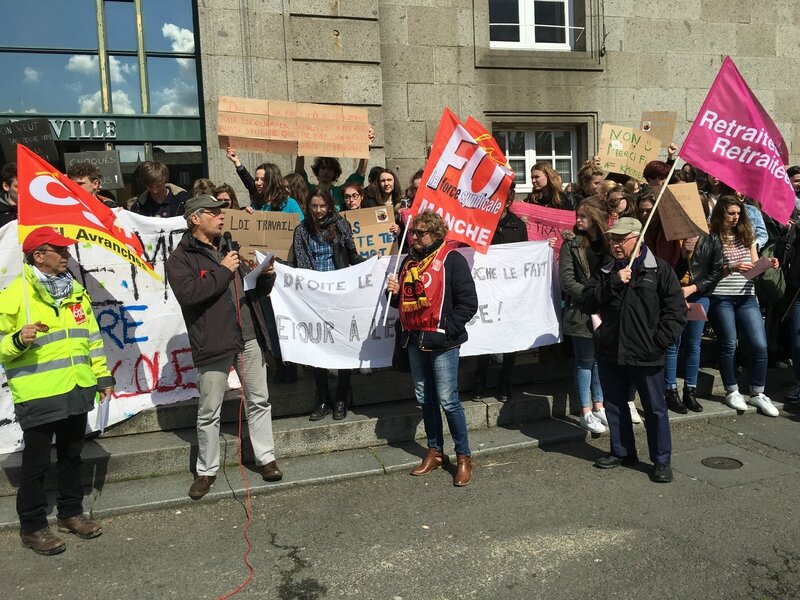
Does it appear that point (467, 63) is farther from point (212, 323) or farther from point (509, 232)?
point (212, 323)

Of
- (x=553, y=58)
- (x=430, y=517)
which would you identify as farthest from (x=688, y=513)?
(x=553, y=58)

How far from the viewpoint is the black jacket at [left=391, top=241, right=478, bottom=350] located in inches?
197

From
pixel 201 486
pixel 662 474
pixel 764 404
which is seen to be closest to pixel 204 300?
pixel 201 486

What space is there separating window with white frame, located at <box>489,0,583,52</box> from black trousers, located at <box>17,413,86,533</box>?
831 cm

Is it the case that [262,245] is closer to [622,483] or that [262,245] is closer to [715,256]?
[622,483]

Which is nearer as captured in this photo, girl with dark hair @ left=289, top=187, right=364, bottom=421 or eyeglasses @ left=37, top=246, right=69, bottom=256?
eyeglasses @ left=37, top=246, right=69, bottom=256

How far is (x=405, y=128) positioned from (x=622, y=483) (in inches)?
243

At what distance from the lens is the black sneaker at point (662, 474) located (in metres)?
5.08

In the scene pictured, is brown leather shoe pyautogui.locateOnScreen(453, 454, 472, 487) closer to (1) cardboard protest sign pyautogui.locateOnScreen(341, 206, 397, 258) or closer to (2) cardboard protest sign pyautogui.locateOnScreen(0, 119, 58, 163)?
(1) cardboard protest sign pyautogui.locateOnScreen(341, 206, 397, 258)

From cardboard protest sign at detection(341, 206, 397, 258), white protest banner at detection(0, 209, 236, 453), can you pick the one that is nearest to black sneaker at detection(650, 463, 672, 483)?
cardboard protest sign at detection(341, 206, 397, 258)

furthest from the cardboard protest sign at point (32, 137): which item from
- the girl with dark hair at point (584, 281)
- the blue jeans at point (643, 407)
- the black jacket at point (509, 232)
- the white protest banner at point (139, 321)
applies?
the blue jeans at point (643, 407)

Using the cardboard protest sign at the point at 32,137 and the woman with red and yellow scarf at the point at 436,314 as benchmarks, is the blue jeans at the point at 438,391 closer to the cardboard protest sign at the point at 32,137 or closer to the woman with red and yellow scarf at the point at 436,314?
the woman with red and yellow scarf at the point at 436,314

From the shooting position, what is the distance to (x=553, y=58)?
34.6ft

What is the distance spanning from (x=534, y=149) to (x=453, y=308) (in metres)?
6.60
